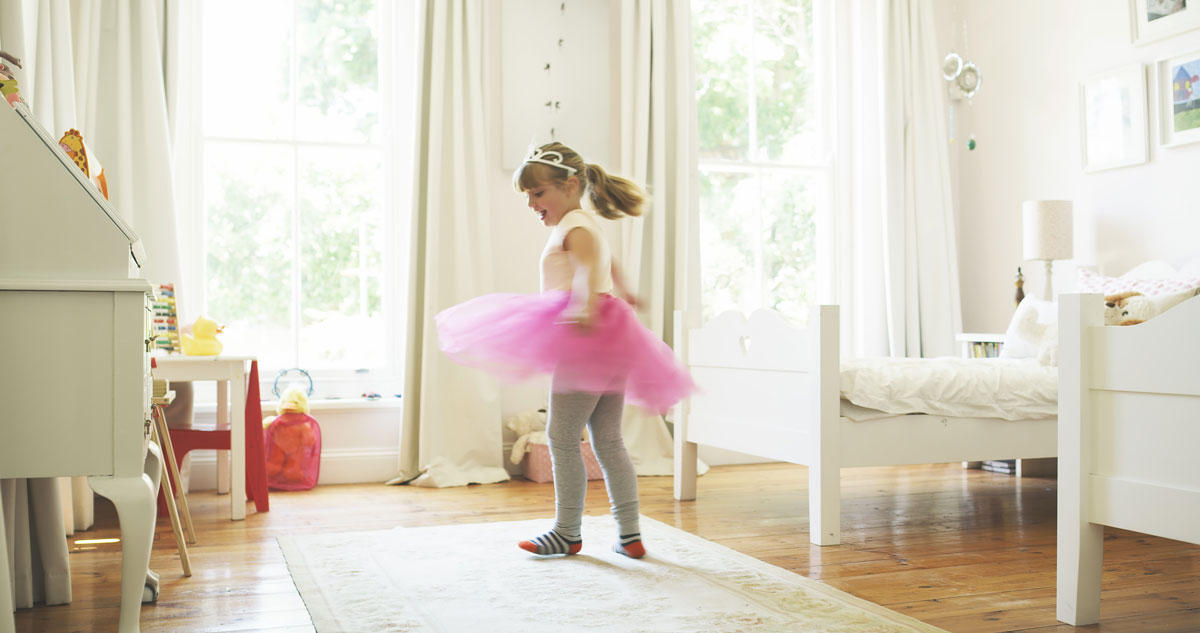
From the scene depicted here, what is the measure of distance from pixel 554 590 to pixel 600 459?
1.45ft

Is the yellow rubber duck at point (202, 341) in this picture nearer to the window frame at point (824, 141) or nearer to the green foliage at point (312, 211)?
the green foliage at point (312, 211)

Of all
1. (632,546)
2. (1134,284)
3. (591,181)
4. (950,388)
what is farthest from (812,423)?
(1134,284)

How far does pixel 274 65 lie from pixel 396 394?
4.93 feet

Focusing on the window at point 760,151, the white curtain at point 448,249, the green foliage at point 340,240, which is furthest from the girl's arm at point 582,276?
the window at point 760,151

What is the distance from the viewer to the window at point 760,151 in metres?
4.78

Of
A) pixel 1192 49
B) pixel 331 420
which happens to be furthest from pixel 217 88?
pixel 1192 49

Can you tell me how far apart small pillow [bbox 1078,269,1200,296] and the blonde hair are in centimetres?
166

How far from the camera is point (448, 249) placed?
13.7 feet

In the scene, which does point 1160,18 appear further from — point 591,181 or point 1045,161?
point 591,181

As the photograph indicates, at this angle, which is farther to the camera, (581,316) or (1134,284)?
(1134,284)

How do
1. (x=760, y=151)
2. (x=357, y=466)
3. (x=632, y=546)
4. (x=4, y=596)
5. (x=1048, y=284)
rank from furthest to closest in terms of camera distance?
(x=760, y=151), (x=1048, y=284), (x=357, y=466), (x=632, y=546), (x=4, y=596)

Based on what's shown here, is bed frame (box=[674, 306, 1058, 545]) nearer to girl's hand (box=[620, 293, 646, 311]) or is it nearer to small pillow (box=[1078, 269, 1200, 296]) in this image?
girl's hand (box=[620, 293, 646, 311])

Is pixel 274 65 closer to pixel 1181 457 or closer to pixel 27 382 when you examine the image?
pixel 27 382

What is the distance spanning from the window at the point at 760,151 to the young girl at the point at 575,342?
7.16ft
